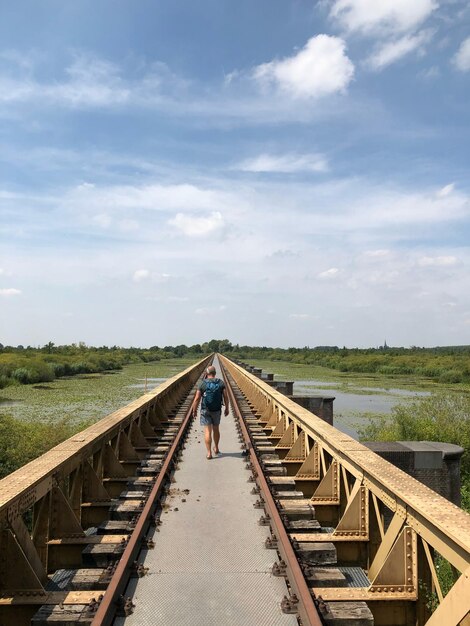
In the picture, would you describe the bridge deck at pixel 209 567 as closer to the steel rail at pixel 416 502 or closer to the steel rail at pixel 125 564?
the steel rail at pixel 125 564

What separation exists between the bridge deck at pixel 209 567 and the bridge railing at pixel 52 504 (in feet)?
2.59

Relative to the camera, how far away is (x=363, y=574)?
4.87 m

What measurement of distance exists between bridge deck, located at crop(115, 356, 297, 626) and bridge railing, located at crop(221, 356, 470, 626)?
46cm

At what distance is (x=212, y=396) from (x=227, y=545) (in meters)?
3.76

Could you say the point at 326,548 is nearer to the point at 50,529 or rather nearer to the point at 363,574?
the point at 363,574

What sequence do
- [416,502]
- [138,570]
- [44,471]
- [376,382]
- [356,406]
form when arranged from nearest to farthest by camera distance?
1. [416,502]
2. [138,570]
3. [44,471]
4. [356,406]
5. [376,382]

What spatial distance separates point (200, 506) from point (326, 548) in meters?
1.88

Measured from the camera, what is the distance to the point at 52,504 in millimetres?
4848

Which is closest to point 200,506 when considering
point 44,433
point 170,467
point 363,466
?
point 170,467

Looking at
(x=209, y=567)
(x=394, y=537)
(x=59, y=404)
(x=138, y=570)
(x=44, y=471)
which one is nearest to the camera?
(x=394, y=537)

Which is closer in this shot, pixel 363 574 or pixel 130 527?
pixel 363 574

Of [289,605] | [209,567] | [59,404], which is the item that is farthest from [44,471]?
[59,404]

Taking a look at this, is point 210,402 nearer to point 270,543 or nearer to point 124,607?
point 270,543

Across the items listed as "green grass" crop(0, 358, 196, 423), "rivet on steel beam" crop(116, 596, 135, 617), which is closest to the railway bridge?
"rivet on steel beam" crop(116, 596, 135, 617)
